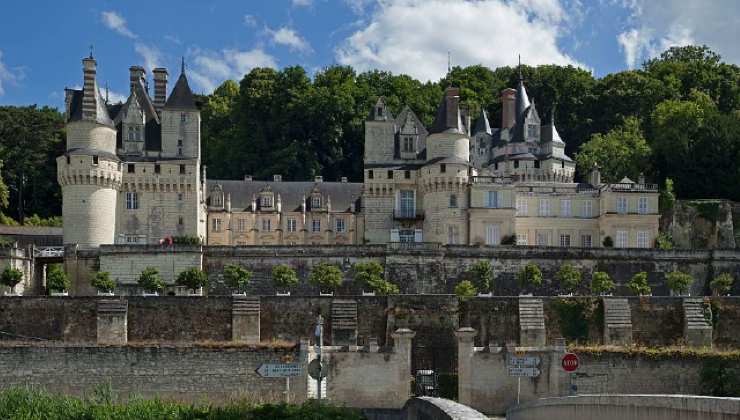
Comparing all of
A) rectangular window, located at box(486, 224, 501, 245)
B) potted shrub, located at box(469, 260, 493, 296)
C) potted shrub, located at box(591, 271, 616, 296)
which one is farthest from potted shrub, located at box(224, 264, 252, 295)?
potted shrub, located at box(591, 271, 616, 296)

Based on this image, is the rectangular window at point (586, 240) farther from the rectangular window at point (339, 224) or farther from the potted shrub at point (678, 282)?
the rectangular window at point (339, 224)

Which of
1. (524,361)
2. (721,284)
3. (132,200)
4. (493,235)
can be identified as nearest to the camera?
(524,361)

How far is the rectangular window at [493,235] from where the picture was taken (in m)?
52.5

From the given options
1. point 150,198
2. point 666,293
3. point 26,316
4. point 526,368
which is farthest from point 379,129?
point 526,368

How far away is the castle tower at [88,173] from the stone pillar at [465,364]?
21894 mm

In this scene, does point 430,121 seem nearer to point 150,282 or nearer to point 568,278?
point 568,278

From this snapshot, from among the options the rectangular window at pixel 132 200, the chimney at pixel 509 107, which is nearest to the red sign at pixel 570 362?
the rectangular window at pixel 132 200

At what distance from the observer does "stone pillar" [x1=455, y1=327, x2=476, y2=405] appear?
118 ft

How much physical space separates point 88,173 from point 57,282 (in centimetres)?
673

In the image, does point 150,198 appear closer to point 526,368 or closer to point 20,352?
point 20,352

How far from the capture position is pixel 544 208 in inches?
2147

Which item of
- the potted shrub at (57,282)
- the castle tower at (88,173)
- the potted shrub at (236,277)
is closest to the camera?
the potted shrub at (57,282)

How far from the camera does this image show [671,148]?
6200cm

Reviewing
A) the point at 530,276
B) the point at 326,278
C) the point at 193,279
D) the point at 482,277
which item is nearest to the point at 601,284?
the point at 530,276
